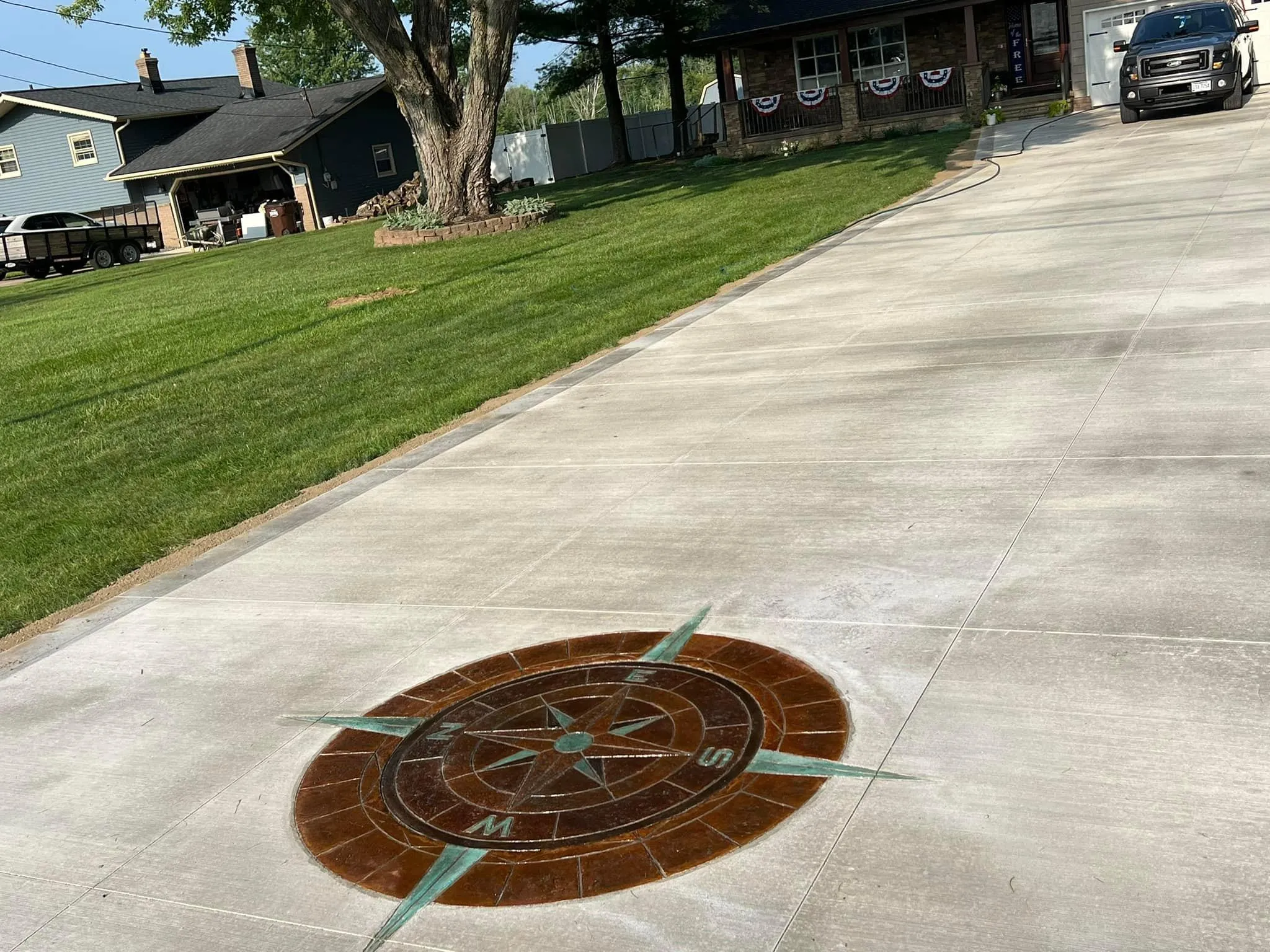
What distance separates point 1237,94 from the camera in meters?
22.0

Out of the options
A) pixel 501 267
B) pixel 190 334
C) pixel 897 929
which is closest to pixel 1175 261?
pixel 897 929

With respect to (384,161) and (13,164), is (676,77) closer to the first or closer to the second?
(384,161)

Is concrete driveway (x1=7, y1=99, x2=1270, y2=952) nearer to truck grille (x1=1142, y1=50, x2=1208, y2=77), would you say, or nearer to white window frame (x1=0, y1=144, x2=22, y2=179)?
truck grille (x1=1142, y1=50, x2=1208, y2=77)

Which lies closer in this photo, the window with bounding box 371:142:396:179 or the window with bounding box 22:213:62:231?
the window with bounding box 22:213:62:231

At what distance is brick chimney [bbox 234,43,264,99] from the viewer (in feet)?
149

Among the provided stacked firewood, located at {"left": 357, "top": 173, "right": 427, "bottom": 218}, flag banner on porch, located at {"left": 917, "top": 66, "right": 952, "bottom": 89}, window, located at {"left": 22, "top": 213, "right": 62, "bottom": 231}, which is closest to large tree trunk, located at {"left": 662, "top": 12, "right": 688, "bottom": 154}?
flag banner on porch, located at {"left": 917, "top": 66, "right": 952, "bottom": 89}

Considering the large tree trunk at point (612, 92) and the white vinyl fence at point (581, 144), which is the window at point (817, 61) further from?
the large tree trunk at point (612, 92)

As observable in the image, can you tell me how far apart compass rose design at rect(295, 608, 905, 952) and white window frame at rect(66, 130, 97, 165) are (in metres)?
44.8

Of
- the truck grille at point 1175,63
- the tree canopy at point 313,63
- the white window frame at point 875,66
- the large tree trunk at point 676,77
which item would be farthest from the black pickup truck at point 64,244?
the tree canopy at point 313,63

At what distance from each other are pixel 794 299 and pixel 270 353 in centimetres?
570

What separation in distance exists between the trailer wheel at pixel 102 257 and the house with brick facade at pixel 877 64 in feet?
57.8

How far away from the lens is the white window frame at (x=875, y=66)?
1328 inches

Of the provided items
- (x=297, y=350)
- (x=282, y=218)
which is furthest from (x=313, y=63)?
(x=297, y=350)

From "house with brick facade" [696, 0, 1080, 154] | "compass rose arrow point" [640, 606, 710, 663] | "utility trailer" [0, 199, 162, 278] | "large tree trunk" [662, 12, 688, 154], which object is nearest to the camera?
"compass rose arrow point" [640, 606, 710, 663]
